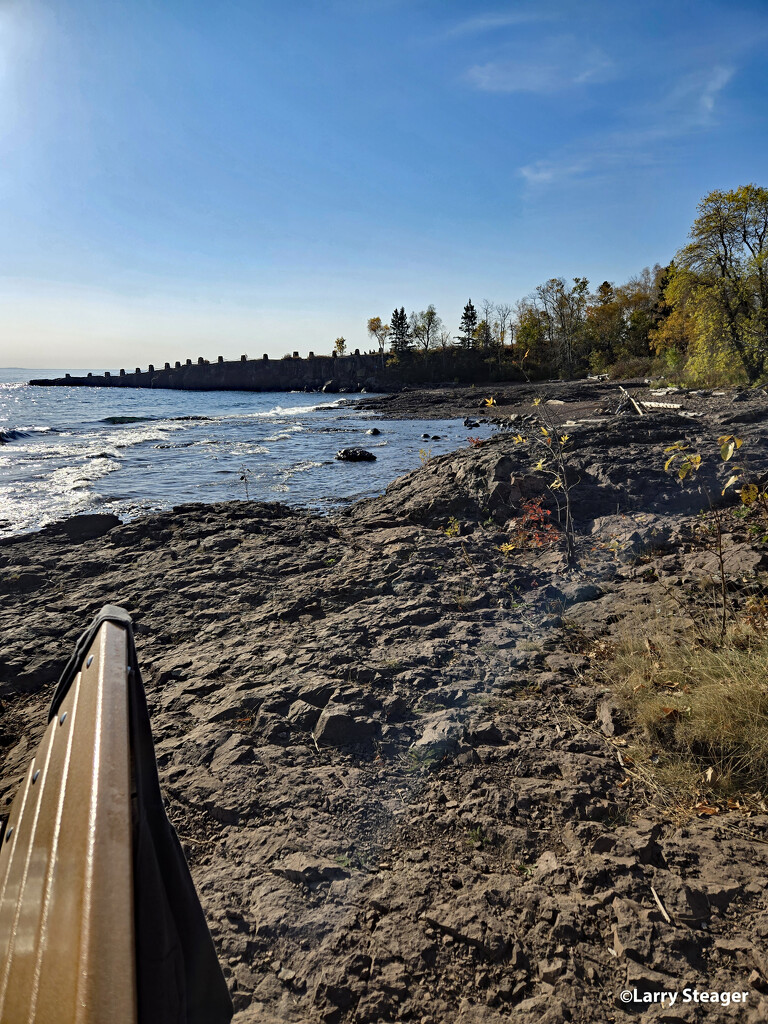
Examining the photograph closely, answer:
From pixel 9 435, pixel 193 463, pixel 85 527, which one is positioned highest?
pixel 9 435

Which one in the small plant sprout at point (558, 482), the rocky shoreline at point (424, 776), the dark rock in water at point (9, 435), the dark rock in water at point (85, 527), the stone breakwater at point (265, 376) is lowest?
the rocky shoreline at point (424, 776)

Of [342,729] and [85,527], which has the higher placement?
[85,527]

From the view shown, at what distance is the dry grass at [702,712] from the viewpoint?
8.98 ft

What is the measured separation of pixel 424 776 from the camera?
3012 millimetres

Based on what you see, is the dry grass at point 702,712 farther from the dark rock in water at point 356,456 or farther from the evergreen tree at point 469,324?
the evergreen tree at point 469,324

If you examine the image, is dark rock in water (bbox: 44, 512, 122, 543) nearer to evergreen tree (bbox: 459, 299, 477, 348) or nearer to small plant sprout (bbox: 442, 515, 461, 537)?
small plant sprout (bbox: 442, 515, 461, 537)

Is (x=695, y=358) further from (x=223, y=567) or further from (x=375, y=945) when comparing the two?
(x=375, y=945)

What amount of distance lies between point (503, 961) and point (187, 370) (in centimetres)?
12088

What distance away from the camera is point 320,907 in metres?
2.27

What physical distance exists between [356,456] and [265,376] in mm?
90199

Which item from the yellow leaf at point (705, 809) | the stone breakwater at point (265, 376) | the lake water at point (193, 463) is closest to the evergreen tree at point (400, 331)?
the stone breakwater at point (265, 376)

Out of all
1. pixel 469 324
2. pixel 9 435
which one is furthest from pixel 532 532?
pixel 469 324

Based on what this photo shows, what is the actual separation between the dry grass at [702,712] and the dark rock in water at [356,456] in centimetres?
1513

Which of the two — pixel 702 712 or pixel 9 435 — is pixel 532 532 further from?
pixel 9 435
